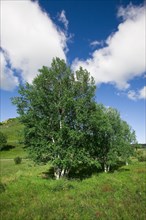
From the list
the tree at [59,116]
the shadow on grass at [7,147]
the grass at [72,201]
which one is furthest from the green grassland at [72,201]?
the shadow on grass at [7,147]

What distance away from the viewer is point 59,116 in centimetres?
3231

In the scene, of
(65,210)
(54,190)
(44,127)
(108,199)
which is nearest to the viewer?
(65,210)

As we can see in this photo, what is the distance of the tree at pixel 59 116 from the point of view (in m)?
30.4

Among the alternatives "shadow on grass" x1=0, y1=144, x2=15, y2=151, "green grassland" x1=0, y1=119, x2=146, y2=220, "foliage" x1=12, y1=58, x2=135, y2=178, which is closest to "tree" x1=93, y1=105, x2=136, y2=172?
"foliage" x1=12, y1=58, x2=135, y2=178

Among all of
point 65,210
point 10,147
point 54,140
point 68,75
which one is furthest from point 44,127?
point 10,147

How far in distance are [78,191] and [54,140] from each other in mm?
9008

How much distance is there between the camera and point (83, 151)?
3139 cm

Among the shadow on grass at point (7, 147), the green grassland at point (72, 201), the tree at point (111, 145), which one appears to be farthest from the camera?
the shadow on grass at point (7, 147)

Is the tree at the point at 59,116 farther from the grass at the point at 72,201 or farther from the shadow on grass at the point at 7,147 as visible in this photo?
the shadow on grass at the point at 7,147

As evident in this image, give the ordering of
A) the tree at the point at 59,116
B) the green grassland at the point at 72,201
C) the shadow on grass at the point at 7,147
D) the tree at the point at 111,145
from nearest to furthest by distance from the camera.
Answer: the green grassland at the point at 72,201 → the tree at the point at 59,116 → the tree at the point at 111,145 → the shadow on grass at the point at 7,147

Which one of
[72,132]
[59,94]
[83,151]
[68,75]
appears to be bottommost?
[83,151]

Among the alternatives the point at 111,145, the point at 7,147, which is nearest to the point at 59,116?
the point at 111,145

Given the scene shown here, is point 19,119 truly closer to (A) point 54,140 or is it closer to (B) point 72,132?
(A) point 54,140

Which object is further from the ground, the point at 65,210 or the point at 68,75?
the point at 68,75
